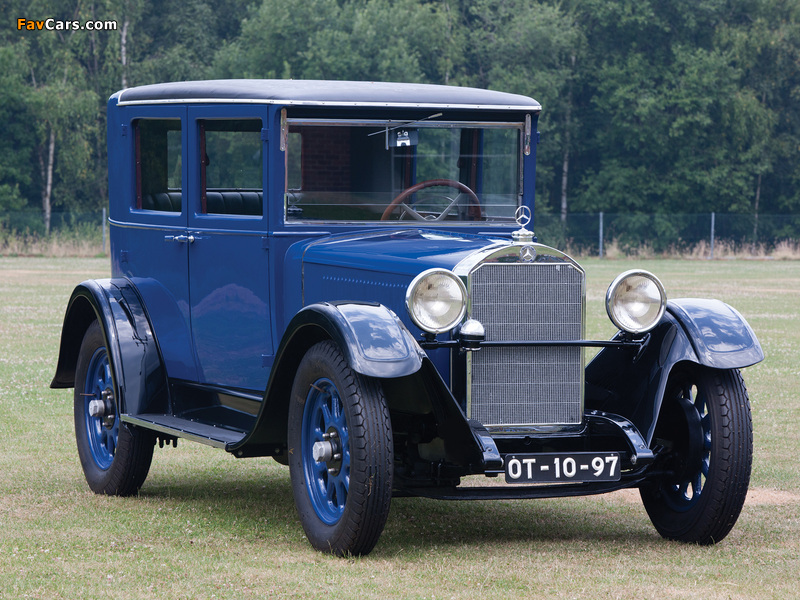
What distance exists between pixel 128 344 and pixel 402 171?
1823mm

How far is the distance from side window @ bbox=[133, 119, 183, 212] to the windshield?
94 cm

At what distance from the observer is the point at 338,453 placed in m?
5.25

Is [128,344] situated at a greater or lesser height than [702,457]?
greater

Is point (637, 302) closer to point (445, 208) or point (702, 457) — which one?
point (702, 457)

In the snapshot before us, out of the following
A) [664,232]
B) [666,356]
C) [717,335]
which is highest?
[717,335]

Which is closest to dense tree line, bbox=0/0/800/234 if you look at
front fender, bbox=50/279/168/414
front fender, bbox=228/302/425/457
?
front fender, bbox=50/279/168/414

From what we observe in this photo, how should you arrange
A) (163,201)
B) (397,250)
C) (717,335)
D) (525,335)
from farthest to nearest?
(163,201)
(397,250)
(717,335)
(525,335)

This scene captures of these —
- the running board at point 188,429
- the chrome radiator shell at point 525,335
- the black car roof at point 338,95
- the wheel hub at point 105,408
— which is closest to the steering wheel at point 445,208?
the black car roof at point 338,95

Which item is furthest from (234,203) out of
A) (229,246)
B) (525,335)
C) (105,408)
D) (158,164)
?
(525,335)

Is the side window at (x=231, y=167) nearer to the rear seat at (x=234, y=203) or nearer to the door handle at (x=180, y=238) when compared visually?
the rear seat at (x=234, y=203)

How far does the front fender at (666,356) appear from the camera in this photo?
5.48 metres

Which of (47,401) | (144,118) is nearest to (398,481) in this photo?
(144,118)

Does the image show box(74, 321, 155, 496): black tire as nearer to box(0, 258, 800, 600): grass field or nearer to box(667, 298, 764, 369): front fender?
box(0, 258, 800, 600): grass field

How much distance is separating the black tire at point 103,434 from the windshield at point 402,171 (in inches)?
63.5
